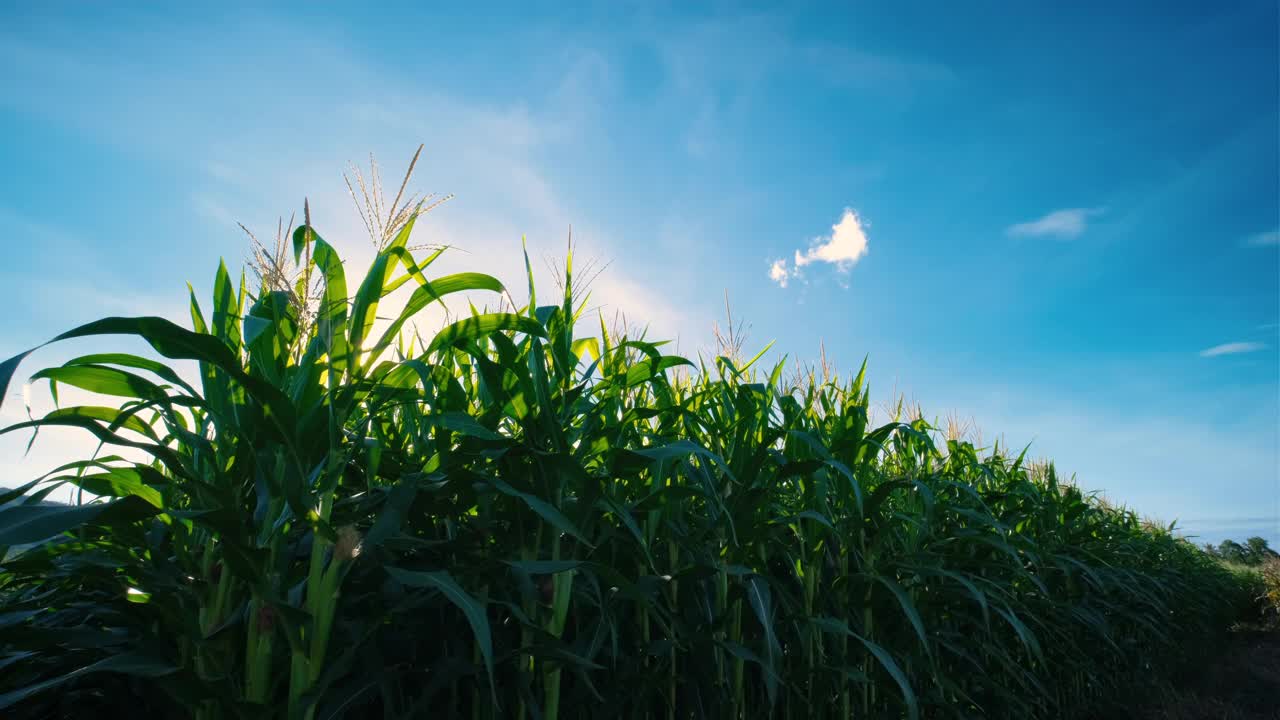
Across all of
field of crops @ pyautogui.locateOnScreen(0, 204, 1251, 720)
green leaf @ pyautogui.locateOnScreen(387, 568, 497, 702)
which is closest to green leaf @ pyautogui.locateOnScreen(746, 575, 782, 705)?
field of crops @ pyautogui.locateOnScreen(0, 204, 1251, 720)

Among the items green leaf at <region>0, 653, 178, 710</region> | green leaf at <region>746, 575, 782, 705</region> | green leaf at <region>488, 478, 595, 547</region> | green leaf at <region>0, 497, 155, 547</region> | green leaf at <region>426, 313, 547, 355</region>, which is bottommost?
green leaf at <region>0, 653, 178, 710</region>

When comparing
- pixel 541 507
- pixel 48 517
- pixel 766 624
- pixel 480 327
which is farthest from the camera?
pixel 766 624

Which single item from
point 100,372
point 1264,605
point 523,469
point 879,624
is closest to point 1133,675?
point 879,624

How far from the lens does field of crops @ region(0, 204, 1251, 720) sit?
104cm

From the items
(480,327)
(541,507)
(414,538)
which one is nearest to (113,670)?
(414,538)

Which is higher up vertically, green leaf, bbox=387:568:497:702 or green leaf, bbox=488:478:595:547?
green leaf, bbox=488:478:595:547

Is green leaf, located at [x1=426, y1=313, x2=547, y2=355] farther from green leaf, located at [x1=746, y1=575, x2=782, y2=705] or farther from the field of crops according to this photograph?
green leaf, located at [x1=746, y1=575, x2=782, y2=705]

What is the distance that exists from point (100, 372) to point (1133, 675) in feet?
19.0

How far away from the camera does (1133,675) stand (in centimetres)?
414

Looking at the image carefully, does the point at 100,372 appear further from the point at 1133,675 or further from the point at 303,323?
the point at 1133,675

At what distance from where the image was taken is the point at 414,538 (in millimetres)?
1138

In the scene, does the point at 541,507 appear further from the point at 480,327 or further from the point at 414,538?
the point at 480,327

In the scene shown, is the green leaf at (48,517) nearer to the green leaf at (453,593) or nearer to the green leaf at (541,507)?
the green leaf at (453,593)

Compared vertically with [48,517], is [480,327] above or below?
above
